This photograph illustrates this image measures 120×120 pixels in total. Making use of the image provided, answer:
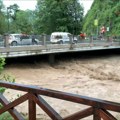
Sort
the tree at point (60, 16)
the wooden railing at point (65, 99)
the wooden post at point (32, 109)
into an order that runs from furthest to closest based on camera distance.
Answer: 1. the tree at point (60, 16)
2. the wooden post at point (32, 109)
3. the wooden railing at point (65, 99)

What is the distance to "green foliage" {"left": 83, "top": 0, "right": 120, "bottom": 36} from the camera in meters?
45.4

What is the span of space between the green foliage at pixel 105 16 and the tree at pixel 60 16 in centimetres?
241

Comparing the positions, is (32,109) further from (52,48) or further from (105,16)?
(105,16)

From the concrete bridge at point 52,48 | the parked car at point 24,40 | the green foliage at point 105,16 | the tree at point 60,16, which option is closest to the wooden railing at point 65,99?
the concrete bridge at point 52,48

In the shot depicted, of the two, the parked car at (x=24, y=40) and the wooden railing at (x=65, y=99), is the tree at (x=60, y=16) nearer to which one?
the parked car at (x=24, y=40)

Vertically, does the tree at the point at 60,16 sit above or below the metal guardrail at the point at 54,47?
above

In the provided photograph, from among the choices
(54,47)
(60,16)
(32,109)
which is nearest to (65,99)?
(32,109)

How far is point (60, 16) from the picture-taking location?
5741cm

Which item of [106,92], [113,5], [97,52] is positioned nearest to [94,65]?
[97,52]

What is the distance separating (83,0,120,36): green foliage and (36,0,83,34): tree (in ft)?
7.91

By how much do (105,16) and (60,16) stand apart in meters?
11.2

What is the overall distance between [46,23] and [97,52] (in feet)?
90.3

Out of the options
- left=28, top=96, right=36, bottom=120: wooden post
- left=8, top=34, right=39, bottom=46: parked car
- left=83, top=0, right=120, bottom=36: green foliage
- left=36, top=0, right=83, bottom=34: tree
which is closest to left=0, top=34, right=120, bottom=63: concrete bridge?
left=8, top=34, right=39, bottom=46: parked car

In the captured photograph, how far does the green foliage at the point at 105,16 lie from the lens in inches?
1789
